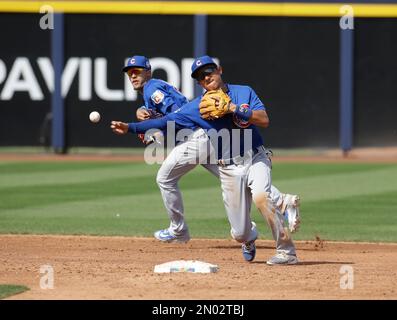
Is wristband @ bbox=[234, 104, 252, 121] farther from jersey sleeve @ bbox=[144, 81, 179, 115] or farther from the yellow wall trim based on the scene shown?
the yellow wall trim

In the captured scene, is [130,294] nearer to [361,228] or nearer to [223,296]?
[223,296]

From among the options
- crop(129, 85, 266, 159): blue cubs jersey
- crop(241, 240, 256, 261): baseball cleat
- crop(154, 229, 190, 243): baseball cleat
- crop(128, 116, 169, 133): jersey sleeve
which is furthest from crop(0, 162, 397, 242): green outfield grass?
crop(129, 85, 266, 159): blue cubs jersey

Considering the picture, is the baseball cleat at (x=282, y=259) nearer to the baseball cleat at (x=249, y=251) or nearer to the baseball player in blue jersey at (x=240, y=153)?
the baseball player in blue jersey at (x=240, y=153)

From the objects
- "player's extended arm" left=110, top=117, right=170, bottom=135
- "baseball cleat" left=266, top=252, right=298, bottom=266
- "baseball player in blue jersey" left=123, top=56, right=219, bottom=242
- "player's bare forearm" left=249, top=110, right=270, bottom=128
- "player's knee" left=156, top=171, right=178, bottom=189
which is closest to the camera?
"player's bare forearm" left=249, top=110, right=270, bottom=128

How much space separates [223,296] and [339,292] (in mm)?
884

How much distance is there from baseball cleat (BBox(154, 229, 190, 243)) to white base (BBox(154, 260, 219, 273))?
85.2 inches

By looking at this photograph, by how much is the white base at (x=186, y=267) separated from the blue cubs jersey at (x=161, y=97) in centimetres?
235

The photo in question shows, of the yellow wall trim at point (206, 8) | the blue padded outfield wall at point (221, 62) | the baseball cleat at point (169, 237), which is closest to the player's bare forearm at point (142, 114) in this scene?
the baseball cleat at point (169, 237)

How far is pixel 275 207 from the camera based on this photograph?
29.7ft

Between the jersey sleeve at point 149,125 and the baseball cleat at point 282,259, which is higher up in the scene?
the jersey sleeve at point 149,125

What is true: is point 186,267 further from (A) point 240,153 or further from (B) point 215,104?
(B) point 215,104

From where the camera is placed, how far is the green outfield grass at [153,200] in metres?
12.4

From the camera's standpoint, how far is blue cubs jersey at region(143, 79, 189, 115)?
1077 centimetres

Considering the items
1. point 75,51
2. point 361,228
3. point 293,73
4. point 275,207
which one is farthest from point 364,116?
point 275,207
